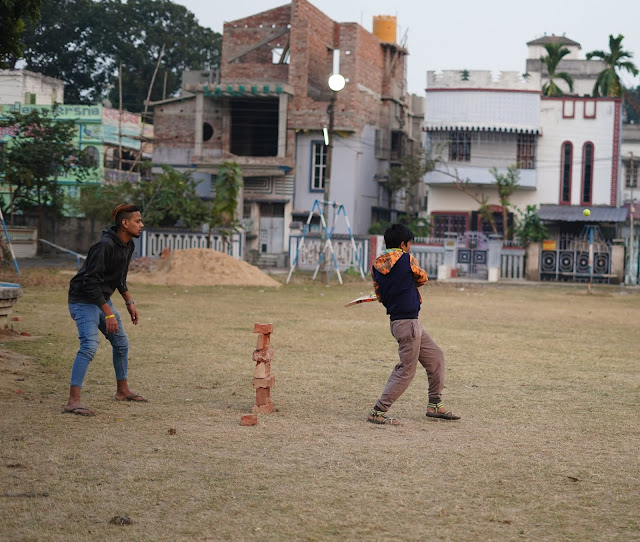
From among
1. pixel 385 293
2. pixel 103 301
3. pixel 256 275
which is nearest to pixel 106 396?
pixel 103 301

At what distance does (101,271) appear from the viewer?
8.35 m

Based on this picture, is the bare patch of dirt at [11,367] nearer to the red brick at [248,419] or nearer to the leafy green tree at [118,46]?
the red brick at [248,419]

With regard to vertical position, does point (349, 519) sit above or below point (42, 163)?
below

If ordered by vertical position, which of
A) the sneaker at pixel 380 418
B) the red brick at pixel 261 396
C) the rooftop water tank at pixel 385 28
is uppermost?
the rooftop water tank at pixel 385 28

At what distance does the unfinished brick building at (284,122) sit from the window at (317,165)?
5 centimetres

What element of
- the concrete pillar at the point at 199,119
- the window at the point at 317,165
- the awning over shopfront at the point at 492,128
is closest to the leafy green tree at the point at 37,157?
the concrete pillar at the point at 199,119

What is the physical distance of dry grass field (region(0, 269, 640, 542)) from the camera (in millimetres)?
5324

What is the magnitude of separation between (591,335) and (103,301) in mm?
10739

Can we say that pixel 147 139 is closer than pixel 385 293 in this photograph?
No

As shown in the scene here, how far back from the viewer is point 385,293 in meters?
8.40

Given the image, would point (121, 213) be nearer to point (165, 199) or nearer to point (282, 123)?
point (165, 199)

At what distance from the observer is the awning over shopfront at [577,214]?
4109cm

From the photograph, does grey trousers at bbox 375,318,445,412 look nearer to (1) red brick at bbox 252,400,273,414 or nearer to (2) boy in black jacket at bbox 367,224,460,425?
(2) boy in black jacket at bbox 367,224,460,425

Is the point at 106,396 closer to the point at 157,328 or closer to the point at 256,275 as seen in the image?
the point at 157,328
